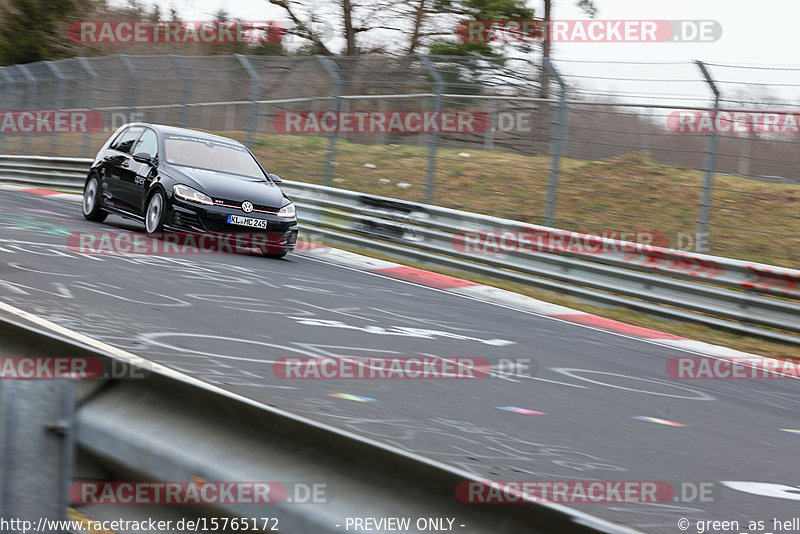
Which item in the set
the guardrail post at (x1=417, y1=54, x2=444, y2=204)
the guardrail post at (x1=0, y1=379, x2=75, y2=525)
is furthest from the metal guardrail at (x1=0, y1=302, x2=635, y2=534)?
the guardrail post at (x1=417, y1=54, x2=444, y2=204)

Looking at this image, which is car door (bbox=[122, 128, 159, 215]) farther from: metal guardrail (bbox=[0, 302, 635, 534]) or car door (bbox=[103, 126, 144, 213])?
metal guardrail (bbox=[0, 302, 635, 534])

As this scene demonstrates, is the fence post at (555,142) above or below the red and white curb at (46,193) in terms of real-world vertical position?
above

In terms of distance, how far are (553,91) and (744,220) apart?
13.4ft

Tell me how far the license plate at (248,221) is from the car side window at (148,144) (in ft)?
5.70

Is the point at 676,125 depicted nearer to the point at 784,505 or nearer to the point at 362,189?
the point at 362,189

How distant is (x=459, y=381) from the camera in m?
5.92

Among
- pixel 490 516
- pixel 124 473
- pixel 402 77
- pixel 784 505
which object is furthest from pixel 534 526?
pixel 402 77

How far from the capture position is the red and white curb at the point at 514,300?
9492 millimetres

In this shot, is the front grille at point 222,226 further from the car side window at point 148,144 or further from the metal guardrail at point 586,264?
the metal guardrail at point 586,264

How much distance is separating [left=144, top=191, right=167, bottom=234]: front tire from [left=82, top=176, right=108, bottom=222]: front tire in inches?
80.7

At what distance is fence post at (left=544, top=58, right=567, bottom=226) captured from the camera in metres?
12.9

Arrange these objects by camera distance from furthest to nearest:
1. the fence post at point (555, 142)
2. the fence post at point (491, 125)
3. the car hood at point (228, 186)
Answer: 1. the fence post at point (491, 125)
2. the fence post at point (555, 142)
3. the car hood at point (228, 186)

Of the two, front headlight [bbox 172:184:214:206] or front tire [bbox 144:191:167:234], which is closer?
front headlight [bbox 172:184:214:206]

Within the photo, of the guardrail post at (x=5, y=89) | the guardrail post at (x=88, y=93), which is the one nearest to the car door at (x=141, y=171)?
the guardrail post at (x=88, y=93)
